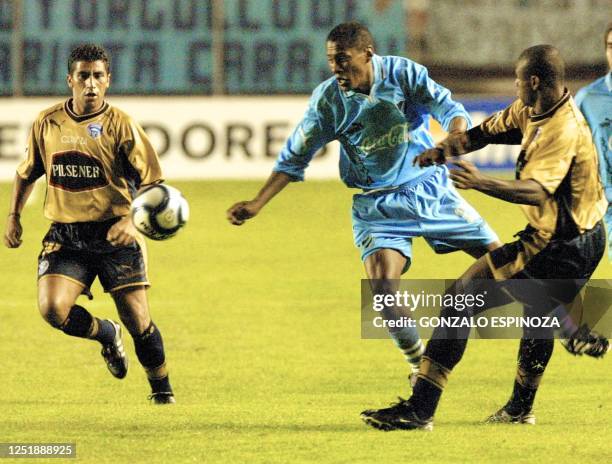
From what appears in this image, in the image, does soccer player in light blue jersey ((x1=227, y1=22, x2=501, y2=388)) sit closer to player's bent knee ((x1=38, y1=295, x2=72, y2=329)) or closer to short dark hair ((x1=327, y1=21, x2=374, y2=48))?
short dark hair ((x1=327, y1=21, x2=374, y2=48))

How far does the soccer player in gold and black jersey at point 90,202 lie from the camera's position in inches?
295

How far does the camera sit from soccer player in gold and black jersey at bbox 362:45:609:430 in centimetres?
650

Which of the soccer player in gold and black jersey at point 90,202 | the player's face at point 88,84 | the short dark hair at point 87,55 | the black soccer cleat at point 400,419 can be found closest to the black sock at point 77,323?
the soccer player in gold and black jersey at point 90,202

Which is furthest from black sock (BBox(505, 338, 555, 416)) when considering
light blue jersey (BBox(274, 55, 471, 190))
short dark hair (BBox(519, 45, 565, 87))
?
light blue jersey (BBox(274, 55, 471, 190))

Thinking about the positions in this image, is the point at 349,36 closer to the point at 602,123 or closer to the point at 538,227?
the point at 538,227

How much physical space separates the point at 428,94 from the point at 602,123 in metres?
1.69

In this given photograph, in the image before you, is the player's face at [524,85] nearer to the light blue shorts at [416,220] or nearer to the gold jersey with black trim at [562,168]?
the gold jersey with black trim at [562,168]

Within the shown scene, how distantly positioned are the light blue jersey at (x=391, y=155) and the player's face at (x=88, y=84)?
0.95m

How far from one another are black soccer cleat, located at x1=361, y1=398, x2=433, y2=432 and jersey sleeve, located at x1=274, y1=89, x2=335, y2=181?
1462 millimetres

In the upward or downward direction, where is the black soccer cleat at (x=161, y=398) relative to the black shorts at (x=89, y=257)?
downward

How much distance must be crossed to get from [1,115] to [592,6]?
8.51 m

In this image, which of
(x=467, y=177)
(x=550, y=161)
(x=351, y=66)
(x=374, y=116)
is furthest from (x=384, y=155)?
(x=467, y=177)

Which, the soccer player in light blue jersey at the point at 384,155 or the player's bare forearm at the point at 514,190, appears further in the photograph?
the soccer player in light blue jersey at the point at 384,155

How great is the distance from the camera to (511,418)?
713 centimetres
